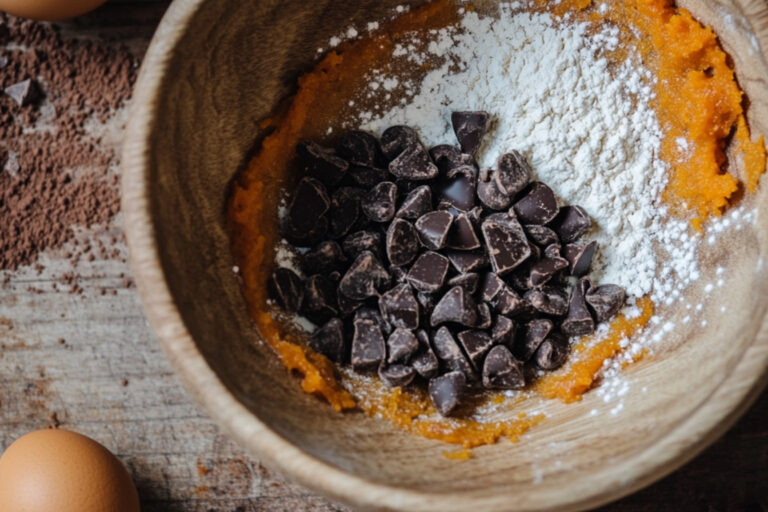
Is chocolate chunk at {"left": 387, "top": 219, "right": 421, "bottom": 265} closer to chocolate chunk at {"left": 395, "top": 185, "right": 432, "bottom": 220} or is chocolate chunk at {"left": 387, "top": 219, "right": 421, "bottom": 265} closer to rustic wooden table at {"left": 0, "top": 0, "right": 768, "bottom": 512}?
chocolate chunk at {"left": 395, "top": 185, "right": 432, "bottom": 220}

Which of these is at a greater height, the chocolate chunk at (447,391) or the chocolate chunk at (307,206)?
the chocolate chunk at (307,206)

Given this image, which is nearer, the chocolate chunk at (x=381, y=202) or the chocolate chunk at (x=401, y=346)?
the chocolate chunk at (x=401, y=346)

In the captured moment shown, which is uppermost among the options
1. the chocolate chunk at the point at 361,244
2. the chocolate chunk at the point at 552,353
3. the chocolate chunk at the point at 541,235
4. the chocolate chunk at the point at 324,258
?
the chocolate chunk at the point at 541,235

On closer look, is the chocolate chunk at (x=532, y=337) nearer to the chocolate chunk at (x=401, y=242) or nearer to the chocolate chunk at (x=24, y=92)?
the chocolate chunk at (x=401, y=242)

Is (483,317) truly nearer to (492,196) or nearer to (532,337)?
(532,337)

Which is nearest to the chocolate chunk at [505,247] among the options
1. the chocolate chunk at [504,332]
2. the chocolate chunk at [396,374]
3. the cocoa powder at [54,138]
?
the chocolate chunk at [504,332]

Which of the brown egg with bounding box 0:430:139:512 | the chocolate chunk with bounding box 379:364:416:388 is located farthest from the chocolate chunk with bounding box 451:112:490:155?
the brown egg with bounding box 0:430:139:512

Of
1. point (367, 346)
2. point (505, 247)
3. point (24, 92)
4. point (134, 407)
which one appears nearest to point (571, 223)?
point (505, 247)
